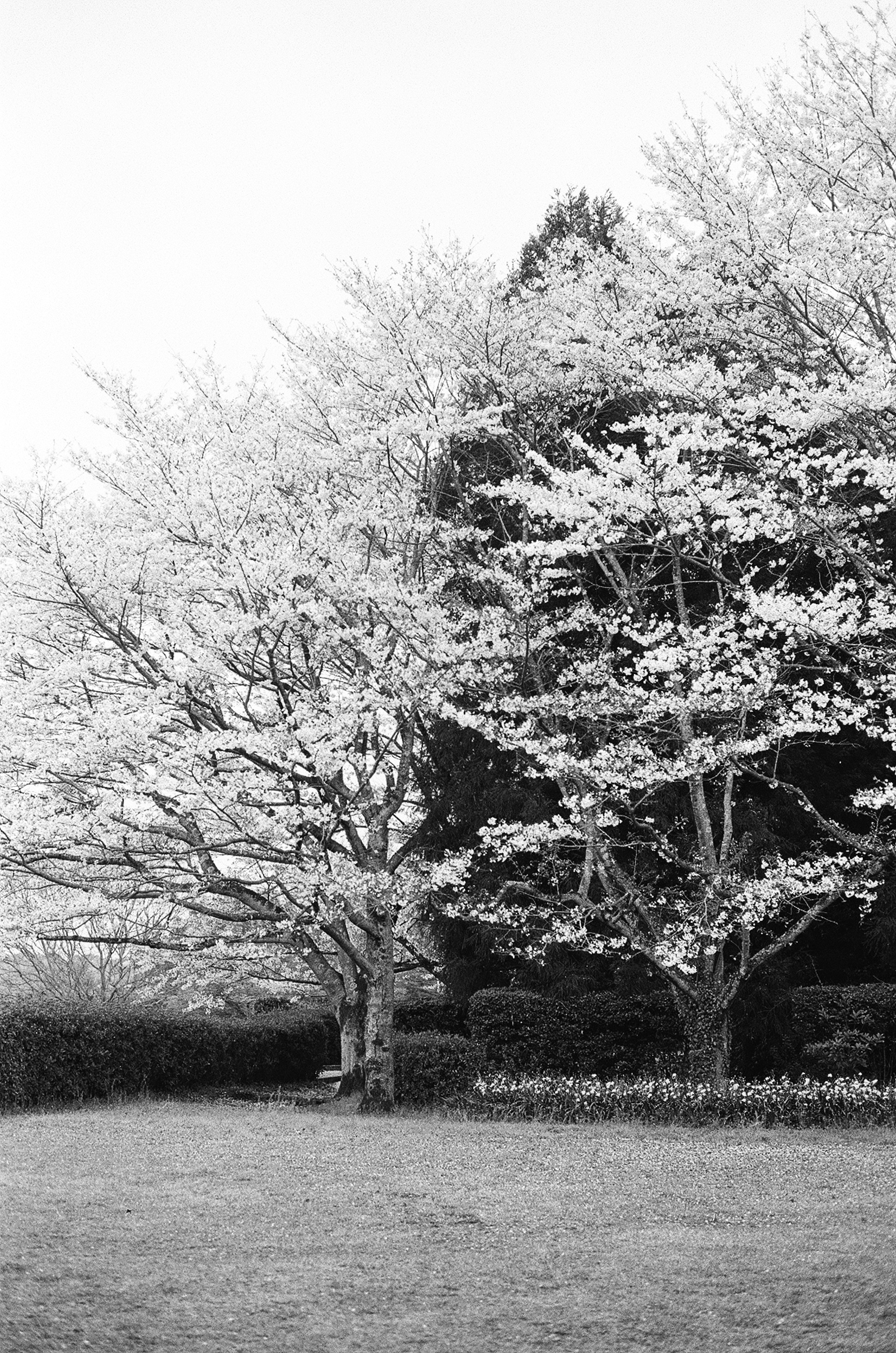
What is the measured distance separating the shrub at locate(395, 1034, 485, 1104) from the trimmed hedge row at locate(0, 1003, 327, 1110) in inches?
128

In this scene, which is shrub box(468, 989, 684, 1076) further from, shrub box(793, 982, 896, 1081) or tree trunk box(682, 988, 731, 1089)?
shrub box(793, 982, 896, 1081)

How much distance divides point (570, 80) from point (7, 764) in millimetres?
9226

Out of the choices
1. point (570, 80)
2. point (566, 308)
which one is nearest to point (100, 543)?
point (566, 308)

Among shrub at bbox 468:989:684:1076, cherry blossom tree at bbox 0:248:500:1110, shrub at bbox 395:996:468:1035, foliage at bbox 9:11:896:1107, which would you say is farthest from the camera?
shrub at bbox 395:996:468:1035

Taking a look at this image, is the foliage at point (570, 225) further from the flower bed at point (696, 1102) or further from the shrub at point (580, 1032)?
the flower bed at point (696, 1102)

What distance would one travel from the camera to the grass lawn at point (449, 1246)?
13.9 feet

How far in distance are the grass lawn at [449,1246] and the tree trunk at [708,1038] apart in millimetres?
1873

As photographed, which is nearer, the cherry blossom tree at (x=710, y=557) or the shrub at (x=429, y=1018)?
the cherry blossom tree at (x=710, y=557)

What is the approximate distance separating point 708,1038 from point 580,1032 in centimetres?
168

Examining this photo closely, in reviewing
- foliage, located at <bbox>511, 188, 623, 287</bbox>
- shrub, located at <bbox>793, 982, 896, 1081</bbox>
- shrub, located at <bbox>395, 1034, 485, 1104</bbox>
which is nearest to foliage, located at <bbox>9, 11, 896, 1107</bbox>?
shrub, located at <bbox>395, 1034, 485, 1104</bbox>

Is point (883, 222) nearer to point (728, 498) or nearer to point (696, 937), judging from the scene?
point (728, 498)

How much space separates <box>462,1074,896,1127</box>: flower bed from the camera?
1042 cm

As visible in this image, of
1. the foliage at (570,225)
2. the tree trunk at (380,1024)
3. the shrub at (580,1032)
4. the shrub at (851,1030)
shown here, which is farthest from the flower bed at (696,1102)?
the foliage at (570,225)

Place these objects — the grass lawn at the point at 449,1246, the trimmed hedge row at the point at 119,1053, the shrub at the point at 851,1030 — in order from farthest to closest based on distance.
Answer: the trimmed hedge row at the point at 119,1053 → the shrub at the point at 851,1030 → the grass lawn at the point at 449,1246
